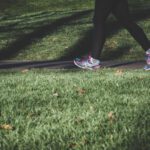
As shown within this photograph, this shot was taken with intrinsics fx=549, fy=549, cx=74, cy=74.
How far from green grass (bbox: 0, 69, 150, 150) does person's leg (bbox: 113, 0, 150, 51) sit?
53.1 inches

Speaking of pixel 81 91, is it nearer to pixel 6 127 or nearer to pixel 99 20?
pixel 6 127

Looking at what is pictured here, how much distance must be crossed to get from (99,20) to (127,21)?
43cm

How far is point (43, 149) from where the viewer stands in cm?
328

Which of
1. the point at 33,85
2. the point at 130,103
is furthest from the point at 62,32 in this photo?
the point at 130,103

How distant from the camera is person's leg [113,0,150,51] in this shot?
23.9 ft

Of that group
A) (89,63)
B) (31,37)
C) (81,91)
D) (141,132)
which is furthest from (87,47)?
(141,132)

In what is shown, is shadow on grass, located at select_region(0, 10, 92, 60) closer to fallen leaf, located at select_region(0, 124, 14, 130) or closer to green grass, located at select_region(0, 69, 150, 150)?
green grass, located at select_region(0, 69, 150, 150)

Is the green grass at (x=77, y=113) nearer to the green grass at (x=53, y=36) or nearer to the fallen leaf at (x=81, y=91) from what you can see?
the fallen leaf at (x=81, y=91)

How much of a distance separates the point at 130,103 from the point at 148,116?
0.52 m

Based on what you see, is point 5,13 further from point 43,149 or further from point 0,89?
point 43,149

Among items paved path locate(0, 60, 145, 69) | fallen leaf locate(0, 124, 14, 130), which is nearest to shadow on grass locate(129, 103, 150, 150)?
fallen leaf locate(0, 124, 14, 130)

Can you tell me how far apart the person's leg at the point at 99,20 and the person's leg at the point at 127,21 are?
0.54 feet

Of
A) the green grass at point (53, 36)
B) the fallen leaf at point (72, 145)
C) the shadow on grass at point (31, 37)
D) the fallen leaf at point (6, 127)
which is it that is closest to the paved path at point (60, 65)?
the green grass at point (53, 36)

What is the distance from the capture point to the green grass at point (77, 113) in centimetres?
342
